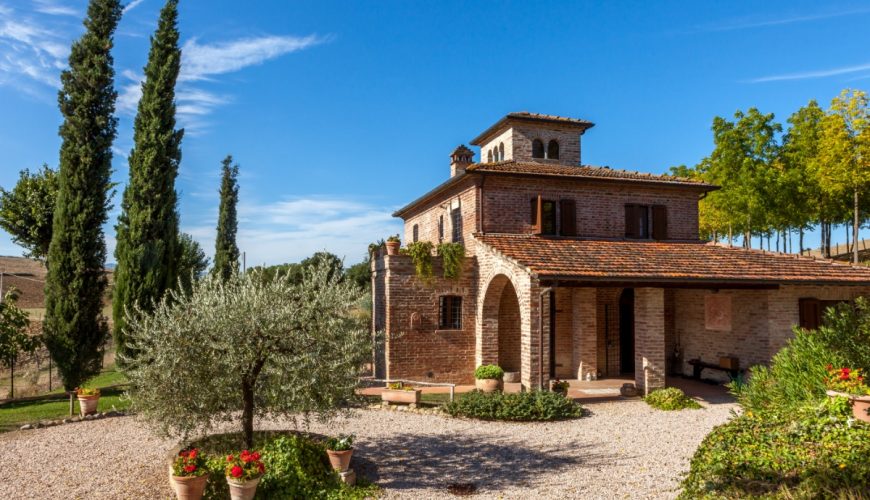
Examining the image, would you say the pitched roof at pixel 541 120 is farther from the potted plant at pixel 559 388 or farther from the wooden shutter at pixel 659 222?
the potted plant at pixel 559 388

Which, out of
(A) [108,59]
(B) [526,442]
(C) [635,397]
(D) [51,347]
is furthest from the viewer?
(A) [108,59]

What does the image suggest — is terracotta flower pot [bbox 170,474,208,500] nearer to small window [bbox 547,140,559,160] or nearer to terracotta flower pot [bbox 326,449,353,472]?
terracotta flower pot [bbox 326,449,353,472]

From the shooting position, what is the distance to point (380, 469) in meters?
8.89

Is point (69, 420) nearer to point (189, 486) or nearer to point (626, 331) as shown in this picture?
point (189, 486)

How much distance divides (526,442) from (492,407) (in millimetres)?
2028

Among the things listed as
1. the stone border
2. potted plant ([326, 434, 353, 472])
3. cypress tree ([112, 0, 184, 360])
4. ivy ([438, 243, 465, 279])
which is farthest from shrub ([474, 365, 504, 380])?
cypress tree ([112, 0, 184, 360])

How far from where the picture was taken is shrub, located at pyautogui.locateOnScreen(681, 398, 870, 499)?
5.88 m

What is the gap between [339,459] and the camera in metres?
8.02

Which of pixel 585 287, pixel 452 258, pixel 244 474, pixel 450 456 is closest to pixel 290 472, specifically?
pixel 244 474

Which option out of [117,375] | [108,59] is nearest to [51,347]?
[117,375]

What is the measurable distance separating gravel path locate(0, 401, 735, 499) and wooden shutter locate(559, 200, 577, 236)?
7149 millimetres

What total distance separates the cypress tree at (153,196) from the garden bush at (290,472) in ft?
32.2

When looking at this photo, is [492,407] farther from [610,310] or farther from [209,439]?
[610,310]

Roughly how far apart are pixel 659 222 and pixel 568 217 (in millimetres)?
3874
